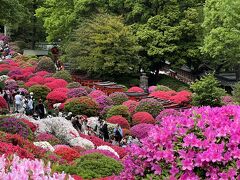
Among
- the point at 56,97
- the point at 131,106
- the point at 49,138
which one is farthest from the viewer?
the point at 56,97

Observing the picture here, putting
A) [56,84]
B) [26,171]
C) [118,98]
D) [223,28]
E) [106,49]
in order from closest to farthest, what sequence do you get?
[26,171], [118,98], [56,84], [223,28], [106,49]

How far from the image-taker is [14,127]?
13.6 m

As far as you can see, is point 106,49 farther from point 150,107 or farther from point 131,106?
point 150,107

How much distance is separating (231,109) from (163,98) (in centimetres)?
2284

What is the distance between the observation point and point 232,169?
509 cm

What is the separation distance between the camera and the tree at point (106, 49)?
117 ft

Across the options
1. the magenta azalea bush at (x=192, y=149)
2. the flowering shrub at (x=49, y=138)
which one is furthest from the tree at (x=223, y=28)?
the magenta azalea bush at (x=192, y=149)

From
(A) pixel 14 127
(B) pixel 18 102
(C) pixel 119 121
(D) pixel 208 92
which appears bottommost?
(C) pixel 119 121

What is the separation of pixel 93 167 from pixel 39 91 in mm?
17954

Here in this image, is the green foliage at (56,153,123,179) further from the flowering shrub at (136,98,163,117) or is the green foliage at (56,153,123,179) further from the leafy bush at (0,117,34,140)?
the flowering shrub at (136,98,163,117)

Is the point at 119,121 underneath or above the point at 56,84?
underneath

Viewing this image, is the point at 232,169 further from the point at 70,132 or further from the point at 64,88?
the point at 64,88

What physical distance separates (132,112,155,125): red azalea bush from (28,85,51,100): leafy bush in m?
6.19

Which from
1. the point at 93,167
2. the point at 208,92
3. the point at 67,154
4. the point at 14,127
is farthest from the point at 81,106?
the point at 93,167
